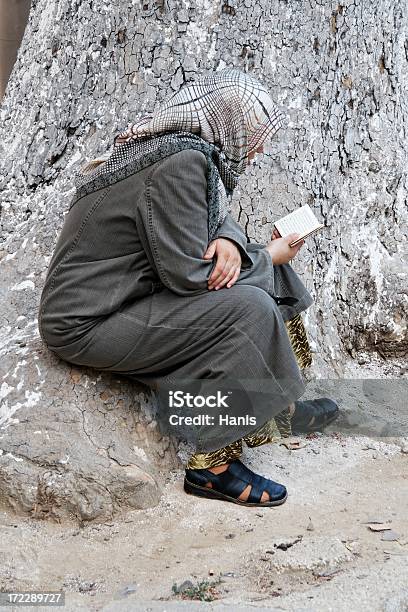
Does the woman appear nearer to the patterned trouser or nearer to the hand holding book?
the patterned trouser

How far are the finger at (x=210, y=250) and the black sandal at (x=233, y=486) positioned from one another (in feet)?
2.25

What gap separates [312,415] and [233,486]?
0.68 meters

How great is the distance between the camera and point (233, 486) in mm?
2562

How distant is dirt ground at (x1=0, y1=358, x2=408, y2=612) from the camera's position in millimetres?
2043

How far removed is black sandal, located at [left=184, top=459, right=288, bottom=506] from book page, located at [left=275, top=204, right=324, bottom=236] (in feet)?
2.71

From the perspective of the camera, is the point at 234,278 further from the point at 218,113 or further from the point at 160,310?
the point at 218,113

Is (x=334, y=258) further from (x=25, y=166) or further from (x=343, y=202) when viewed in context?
(x=25, y=166)

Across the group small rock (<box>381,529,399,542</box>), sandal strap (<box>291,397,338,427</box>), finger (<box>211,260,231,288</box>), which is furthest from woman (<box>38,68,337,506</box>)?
sandal strap (<box>291,397,338,427</box>)

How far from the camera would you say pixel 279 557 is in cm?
222

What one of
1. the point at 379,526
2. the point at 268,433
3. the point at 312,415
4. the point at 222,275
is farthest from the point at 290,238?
the point at 379,526

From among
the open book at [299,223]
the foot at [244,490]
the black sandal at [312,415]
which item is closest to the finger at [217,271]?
the open book at [299,223]

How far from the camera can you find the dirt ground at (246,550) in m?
2.04

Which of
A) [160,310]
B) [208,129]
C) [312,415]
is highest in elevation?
[208,129]

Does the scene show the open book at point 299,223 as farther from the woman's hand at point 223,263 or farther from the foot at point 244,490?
the foot at point 244,490
